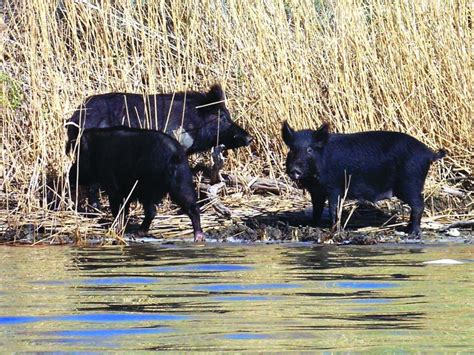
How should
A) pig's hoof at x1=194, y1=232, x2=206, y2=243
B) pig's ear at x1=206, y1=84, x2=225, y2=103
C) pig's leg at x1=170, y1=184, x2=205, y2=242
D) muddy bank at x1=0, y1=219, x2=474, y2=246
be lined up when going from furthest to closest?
1. pig's ear at x1=206, y1=84, x2=225, y2=103
2. pig's leg at x1=170, y1=184, x2=205, y2=242
3. pig's hoof at x1=194, y1=232, x2=206, y2=243
4. muddy bank at x1=0, y1=219, x2=474, y2=246

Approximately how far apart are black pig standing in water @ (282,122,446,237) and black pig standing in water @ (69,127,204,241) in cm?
92

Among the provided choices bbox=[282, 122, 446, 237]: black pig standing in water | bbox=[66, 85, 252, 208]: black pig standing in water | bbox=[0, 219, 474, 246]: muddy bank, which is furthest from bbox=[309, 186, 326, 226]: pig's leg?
bbox=[66, 85, 252, 208]: black pig standing in water

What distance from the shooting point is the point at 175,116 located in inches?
470

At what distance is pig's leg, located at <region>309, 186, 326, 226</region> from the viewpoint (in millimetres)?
10539

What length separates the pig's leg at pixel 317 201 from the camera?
10.5 m

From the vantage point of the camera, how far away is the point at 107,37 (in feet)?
39.8

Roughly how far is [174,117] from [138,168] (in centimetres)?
145

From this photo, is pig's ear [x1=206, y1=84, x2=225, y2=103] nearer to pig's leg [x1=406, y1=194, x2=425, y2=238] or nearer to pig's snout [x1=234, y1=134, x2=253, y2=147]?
pig's snout [x1=234, y1=134, x2=253, y2=147]

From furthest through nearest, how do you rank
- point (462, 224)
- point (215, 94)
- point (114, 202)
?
point (215, 94)
point (114, 202)
point (462, 224)

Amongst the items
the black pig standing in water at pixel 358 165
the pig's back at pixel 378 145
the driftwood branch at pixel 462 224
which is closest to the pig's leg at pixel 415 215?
the black pig standing in water at pixel 358 165

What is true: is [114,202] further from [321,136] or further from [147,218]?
[321,136]

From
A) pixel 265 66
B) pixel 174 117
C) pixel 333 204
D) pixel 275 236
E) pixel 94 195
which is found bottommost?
pixel 275 236

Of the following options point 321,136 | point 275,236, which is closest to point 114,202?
point 275,236

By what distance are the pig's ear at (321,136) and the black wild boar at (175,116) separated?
1385mm
